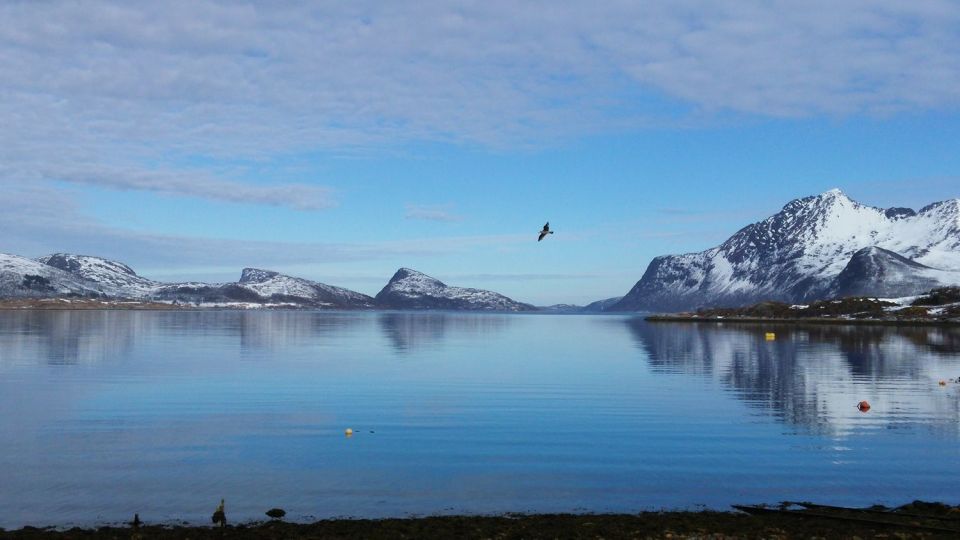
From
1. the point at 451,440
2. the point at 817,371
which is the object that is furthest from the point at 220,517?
the point at 817,371

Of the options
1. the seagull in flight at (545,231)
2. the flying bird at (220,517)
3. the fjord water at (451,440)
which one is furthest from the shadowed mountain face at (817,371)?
the flying bird at (220,517)

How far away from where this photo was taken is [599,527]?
76.5 ft

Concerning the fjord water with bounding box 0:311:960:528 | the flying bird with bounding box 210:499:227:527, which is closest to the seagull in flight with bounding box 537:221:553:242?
the fjord water with bounding box 0:311:960:528

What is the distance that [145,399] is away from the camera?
52.4 m

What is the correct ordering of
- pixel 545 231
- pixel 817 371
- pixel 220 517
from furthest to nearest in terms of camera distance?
pixel 817 371
pixel 545 231
pixel 220 517

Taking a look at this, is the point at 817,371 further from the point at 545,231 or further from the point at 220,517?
the point at 220,517

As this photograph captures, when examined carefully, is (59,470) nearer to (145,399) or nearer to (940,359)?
(145,399)

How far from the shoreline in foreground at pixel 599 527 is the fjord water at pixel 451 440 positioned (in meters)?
1.70

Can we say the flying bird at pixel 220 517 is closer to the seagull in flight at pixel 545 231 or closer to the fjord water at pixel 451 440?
the fjord water at pixel 451 440

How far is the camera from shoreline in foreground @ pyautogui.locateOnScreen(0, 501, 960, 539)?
876 inches

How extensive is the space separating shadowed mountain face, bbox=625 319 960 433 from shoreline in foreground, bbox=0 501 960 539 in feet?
65.1

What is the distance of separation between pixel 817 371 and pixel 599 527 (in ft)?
206

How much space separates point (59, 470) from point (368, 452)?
12303mm

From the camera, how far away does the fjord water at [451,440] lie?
91.0ft
